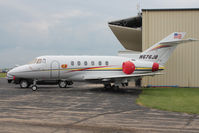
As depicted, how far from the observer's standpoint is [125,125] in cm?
661

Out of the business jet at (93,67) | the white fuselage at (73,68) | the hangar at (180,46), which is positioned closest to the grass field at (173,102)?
the business jet at (93,67)

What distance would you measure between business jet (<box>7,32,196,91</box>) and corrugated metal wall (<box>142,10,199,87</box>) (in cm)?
261

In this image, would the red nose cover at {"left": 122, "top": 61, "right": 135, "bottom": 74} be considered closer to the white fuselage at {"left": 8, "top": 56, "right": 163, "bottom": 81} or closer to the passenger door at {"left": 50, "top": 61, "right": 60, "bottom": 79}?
the white fuselage at {"left": 8, "top": 56, "right": 163, "bottom": 81}

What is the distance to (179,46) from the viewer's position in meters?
22.3

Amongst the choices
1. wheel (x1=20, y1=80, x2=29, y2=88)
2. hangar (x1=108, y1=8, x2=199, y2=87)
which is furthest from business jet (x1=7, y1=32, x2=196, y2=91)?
hangar (x1=108, y1=8, x2=199, y2=87)

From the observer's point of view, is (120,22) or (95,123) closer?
(95,123)

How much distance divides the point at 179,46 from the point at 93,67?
31.6 ft

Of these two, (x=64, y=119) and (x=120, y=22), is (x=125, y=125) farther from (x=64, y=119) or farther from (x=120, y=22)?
(x=120, y=22)

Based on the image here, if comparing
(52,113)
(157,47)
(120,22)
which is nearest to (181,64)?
(157,47)

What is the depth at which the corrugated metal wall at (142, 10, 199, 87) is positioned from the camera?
22.0 meters

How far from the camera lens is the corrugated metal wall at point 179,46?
72.2 feet

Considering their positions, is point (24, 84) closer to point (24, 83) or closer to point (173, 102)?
point (24, 83)

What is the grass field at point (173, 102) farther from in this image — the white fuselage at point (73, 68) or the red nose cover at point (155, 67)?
the white fuselage at point (73, 68)

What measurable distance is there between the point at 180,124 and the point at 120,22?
81.3 feet
